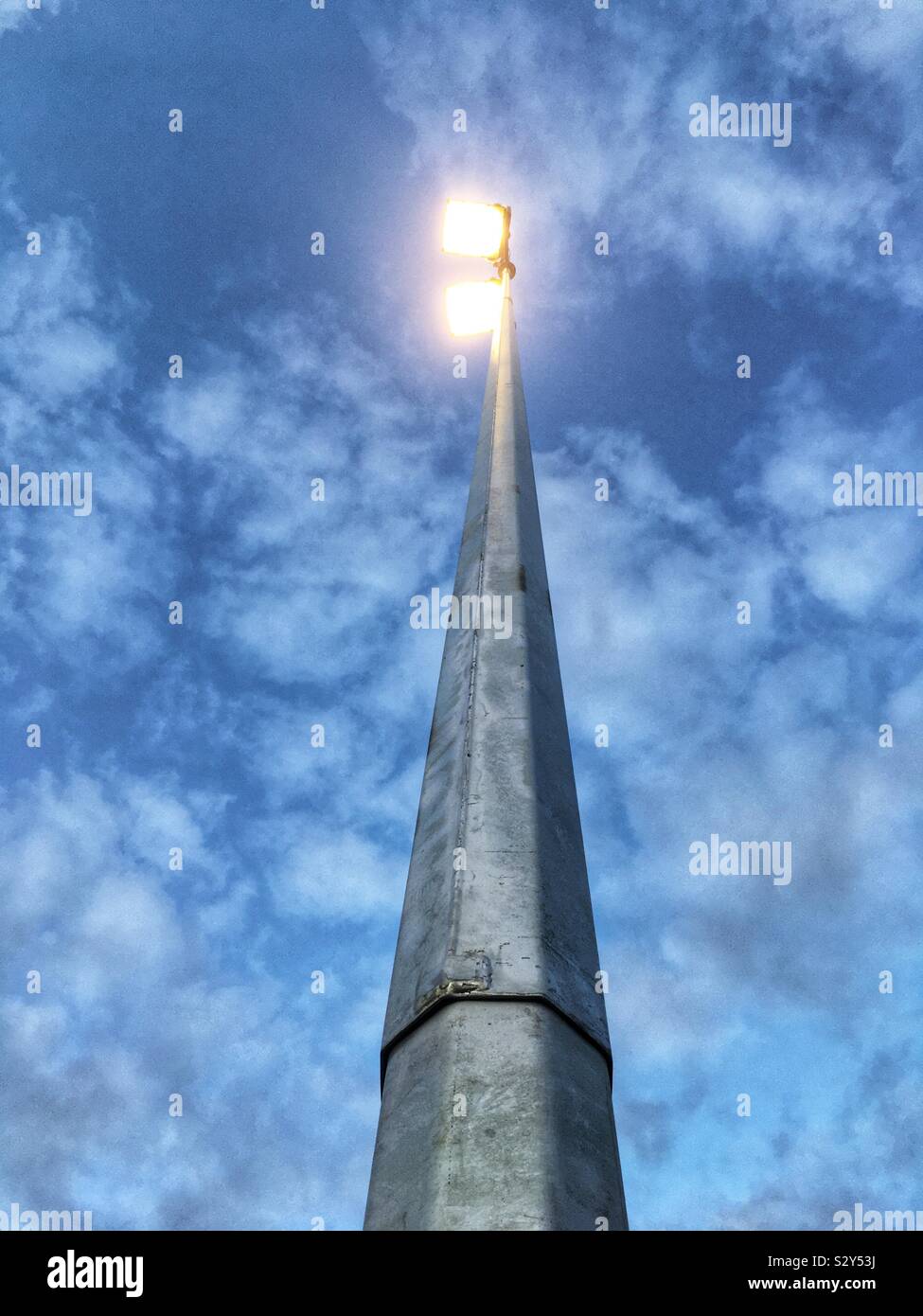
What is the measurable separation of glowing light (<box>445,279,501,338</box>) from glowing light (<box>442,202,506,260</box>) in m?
0.44

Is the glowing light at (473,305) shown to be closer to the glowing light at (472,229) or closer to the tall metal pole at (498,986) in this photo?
the glowing light at (472,229)

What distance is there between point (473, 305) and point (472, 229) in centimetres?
84

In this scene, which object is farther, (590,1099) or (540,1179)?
(590,1099)

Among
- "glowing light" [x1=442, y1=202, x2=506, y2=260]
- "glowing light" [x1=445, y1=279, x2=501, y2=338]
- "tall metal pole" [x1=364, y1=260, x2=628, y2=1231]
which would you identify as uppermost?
"glowing light" [x1=442, y1=202, x2=506, y2=260]

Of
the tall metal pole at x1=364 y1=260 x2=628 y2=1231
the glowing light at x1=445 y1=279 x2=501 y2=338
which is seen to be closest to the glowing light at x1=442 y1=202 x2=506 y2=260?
the glowing light at x1=445 y1=279 x2=501 y2=338

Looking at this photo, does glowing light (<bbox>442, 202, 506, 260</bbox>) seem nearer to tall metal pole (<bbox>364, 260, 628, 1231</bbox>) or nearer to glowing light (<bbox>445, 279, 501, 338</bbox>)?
glowing light (<bbox>445, 279, 501, 338</bbox>)

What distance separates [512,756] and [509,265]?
23.1ft

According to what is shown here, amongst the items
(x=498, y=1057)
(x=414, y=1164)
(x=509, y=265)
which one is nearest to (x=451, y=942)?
(x=498, y=1057)

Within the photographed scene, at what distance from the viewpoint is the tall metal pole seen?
3.76 meters

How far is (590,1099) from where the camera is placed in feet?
13.9

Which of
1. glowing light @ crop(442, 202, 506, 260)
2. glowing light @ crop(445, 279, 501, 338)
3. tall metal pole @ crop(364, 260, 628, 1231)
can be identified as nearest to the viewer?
tall metal pole @ crop(364, 260, 628, 1231)

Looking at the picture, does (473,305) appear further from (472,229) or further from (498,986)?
(498,986)

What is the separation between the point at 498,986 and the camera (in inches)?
169
